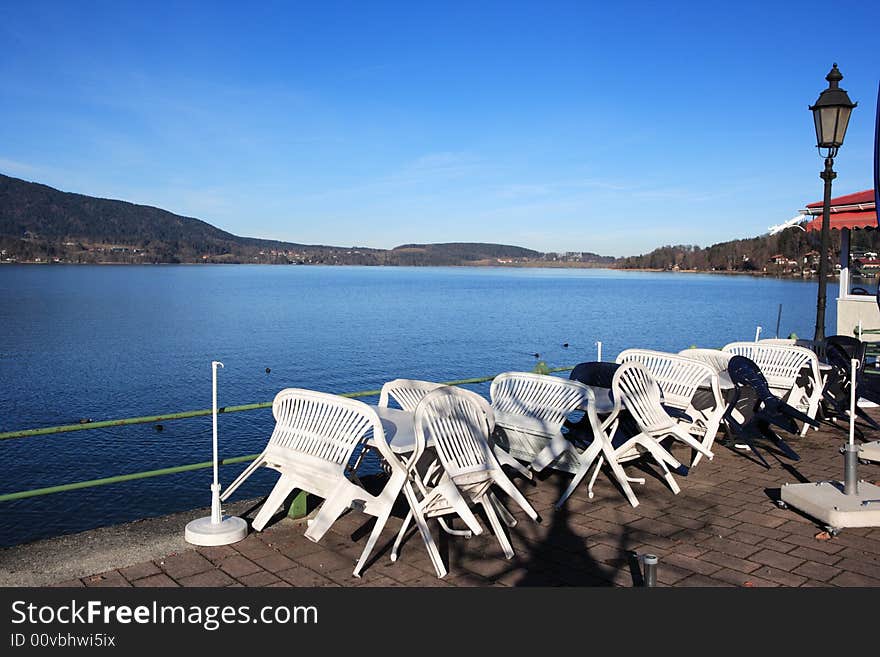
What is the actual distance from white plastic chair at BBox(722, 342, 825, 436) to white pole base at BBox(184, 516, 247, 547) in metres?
5.69

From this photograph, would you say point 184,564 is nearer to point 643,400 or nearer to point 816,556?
point 643,400

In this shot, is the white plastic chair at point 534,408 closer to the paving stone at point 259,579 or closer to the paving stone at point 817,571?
the paving stone at point 817,571

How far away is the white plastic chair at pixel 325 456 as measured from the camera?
433cm

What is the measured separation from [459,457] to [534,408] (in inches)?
58.4

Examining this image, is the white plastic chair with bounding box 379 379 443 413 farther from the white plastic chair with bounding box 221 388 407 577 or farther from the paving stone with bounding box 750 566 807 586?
the paving stone with bounding box 750 566 807 586

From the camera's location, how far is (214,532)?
4.59 metres

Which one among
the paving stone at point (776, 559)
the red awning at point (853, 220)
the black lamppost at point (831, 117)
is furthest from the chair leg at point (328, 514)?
the red awning at point (853, 220)

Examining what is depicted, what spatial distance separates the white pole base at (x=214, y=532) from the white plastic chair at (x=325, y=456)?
161 mm

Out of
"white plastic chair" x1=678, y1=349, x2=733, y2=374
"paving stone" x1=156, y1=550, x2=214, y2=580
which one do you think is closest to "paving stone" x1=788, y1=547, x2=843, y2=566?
"paving stone" x1=156, y1=550, x2=214, y2=580

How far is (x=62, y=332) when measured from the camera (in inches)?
1715
